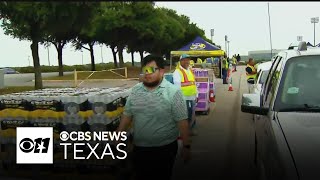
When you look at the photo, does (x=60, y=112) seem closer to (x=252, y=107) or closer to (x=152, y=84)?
(x=152, y=84)

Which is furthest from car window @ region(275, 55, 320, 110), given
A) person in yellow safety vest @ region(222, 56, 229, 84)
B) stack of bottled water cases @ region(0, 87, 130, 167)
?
person in yellow safety vest @ region(222, 56, 229, 84)

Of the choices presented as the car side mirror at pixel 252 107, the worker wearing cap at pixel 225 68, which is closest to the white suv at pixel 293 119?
the car side mirror at pixel 252 107

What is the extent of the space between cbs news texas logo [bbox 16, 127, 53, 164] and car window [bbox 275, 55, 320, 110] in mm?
2845

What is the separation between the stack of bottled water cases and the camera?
19.5 ft

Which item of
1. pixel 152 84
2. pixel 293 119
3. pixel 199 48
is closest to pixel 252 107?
pixel 293 119

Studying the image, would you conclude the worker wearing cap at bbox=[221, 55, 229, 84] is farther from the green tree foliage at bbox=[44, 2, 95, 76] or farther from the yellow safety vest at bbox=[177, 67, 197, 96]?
the green tree foliage at bbox=[44, 2, 95, 76]

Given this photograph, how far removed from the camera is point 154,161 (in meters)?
4.38

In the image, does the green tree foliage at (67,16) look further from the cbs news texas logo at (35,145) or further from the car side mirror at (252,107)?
the cbs news texas logo at (35,145)

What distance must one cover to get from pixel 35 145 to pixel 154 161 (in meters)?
1.91

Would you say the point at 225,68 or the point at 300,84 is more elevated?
the point at 225,68

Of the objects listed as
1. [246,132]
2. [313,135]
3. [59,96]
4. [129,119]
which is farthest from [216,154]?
[313,135]

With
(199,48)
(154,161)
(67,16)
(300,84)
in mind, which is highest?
(199,48)

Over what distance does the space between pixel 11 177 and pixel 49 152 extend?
2.32ft

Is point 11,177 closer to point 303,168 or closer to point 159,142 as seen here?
point 159,142
